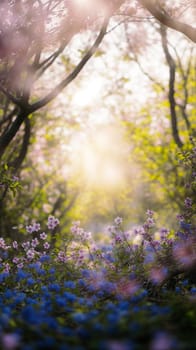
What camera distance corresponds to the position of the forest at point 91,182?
121 inches

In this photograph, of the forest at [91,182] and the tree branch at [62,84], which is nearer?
the forest at [91,182]

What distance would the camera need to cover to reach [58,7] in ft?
19.3

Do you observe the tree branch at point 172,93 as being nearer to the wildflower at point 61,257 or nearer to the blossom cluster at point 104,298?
the blossom cluster at point 104,298

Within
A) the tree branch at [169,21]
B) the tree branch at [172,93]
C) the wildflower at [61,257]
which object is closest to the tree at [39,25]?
the tree branch at [169,21]

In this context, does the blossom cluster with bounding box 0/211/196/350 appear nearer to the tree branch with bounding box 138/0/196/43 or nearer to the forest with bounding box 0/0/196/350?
the forest with bounding box 0/0/196/350

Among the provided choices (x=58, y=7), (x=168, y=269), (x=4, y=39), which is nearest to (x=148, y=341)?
(x=168, y=269)

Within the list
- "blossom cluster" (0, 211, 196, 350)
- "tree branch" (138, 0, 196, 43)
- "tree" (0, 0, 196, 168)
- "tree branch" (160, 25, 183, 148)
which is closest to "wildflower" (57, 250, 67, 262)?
"blossom cluster" (0, 211, 196, 350)

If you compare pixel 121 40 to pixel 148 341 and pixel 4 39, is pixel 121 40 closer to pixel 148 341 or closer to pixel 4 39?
pixel 4 39

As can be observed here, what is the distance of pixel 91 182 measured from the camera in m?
14.6

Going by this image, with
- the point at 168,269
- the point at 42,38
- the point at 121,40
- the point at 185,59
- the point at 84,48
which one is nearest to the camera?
the point at 168,269

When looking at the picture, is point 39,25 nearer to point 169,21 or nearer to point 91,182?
point 169,21

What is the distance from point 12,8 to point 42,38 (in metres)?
0.53

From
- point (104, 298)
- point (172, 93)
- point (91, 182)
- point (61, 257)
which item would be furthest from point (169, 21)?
point (91, 182)

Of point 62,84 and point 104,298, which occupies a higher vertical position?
point 62,84
